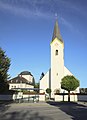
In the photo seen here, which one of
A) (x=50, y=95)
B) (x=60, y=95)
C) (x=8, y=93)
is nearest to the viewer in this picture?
(x=8, y=93)

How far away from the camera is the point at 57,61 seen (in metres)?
68.7

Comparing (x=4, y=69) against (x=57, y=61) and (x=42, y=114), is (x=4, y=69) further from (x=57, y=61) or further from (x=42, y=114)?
(x=42, y=114)

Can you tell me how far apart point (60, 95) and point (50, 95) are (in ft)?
30.3

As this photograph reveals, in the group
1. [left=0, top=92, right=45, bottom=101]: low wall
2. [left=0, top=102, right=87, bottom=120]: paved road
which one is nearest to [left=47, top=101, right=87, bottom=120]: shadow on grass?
[left=0, top=102, right=87, bottom=120]: paved road

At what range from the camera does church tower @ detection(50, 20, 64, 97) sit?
220 ft

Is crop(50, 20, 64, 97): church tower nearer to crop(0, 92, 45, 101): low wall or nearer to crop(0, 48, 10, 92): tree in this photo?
crop(0, 92, 45, 101): low wall

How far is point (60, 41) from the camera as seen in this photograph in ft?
234

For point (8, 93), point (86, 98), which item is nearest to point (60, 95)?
point (86, 98)

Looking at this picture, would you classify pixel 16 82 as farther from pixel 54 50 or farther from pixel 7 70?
pixel 7 70

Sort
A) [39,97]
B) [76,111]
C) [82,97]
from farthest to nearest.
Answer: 1. [82,97]
2. [39,97]
3. [76,111]

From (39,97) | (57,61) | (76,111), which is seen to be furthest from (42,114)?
(57,61)

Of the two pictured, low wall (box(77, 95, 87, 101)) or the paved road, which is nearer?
the paved road

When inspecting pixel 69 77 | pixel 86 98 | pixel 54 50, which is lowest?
pixel 86 98

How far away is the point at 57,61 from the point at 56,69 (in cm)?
220
